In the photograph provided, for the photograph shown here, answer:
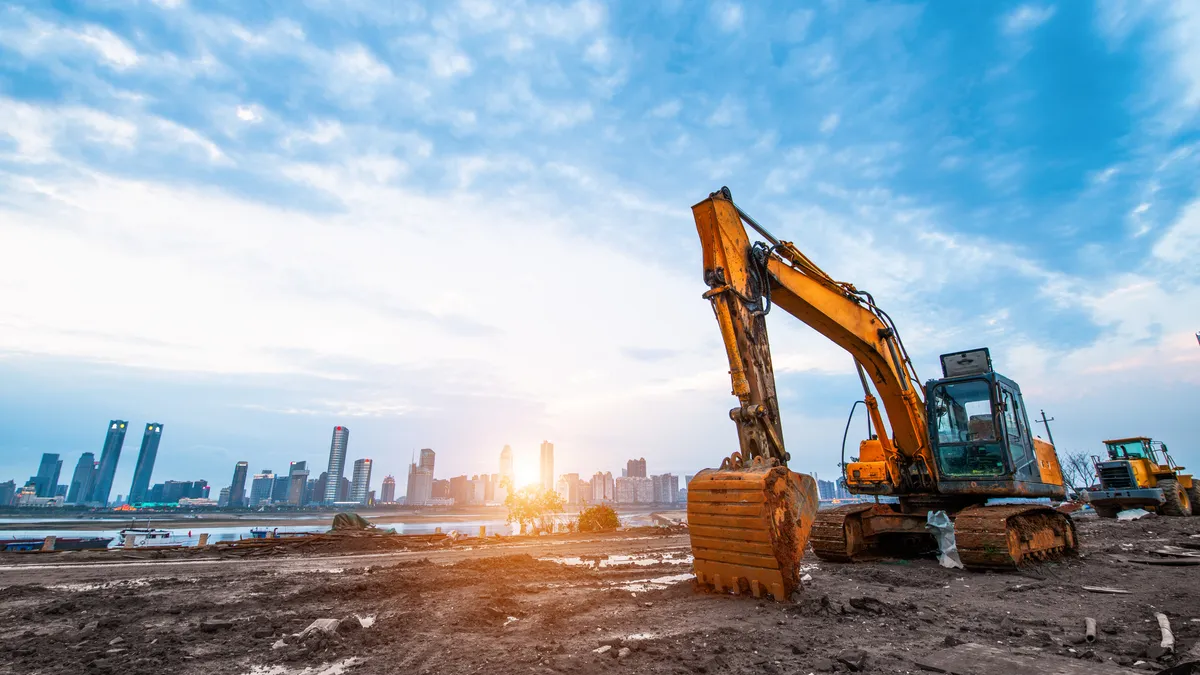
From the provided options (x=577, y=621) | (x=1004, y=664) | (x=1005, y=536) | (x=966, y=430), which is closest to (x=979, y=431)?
(x=966, y=430)

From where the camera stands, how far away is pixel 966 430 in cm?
1032

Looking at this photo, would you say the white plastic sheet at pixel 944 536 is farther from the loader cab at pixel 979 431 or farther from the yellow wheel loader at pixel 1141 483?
the yellow wheel loader at pixel 1141 483

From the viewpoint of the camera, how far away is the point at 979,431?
1023 cm

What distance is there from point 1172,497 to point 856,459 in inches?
712

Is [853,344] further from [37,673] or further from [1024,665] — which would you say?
[37,673]

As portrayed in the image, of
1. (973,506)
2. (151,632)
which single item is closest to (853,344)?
(973,506)

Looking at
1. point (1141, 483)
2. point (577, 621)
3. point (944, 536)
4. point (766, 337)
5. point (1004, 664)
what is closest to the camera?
point (1004, 664)

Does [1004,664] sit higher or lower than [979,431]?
lower

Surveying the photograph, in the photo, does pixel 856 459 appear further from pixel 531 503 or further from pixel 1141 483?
pixel 531 503

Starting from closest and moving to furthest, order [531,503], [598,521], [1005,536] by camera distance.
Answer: [1005,536] → [598,521] → [531,503]

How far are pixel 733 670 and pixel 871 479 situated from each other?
8.17 meters

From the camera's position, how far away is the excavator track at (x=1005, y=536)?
8438 millimetres

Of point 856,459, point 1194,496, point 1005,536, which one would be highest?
point 856,459

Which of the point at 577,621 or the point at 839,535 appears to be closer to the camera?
the point at 577,621
